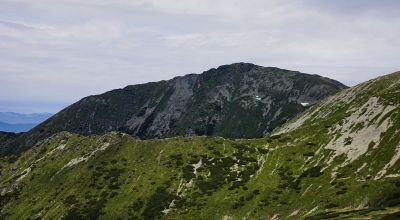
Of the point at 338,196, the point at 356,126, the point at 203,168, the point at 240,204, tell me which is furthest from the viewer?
the point at 203,168

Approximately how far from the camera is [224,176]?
5128 inches

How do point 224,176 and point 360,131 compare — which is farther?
point 224,176

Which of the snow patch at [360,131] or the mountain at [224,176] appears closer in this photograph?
the mountain at [224,176]

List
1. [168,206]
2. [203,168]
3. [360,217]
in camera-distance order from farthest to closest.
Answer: [203,168] < [168,206] < [360,217]

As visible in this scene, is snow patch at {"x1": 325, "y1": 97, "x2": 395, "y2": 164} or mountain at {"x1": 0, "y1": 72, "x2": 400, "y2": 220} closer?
mountain at {"x1": 0, "y1": 72, "x2": 400, "y2": 220}

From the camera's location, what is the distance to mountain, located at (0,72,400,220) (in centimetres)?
10288

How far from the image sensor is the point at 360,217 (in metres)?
68.7

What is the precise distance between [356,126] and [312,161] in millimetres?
17588

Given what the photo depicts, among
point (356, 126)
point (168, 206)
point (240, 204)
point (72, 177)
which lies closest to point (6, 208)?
point (72, 177)

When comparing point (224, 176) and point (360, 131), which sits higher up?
point (360, 131)

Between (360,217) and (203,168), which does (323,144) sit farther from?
(360,217)

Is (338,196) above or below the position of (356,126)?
below

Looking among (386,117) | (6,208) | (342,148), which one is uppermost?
(386,117)

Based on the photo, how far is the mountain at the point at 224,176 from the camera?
10288 centimetres
